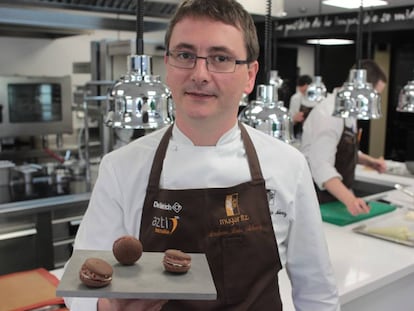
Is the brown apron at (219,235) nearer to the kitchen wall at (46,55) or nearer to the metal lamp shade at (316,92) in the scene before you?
the metal lamp shade at (316,92)

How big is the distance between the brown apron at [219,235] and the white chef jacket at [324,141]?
1.63 meters

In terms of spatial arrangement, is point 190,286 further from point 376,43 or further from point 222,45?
point 376,43

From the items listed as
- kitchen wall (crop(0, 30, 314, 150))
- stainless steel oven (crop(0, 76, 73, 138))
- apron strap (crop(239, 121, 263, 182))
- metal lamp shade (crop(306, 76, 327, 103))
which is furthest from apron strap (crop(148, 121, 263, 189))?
kitchen wall (crop(0, 30, 314, 150))

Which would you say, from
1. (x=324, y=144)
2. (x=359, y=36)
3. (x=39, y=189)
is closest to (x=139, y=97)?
(x=359, y=36)

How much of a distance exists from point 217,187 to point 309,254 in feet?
1.05

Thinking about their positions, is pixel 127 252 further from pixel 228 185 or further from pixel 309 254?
pixel 309 254

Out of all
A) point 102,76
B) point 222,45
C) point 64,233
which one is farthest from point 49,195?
point 222,45

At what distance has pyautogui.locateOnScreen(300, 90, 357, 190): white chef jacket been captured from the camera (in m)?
2.86

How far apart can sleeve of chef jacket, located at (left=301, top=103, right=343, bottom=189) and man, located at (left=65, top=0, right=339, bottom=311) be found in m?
1.51

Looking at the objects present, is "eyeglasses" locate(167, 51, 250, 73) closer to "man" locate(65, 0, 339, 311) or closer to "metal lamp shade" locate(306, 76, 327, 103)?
"man" locate(65, 0, 339, 311)

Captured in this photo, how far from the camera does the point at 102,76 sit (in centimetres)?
389

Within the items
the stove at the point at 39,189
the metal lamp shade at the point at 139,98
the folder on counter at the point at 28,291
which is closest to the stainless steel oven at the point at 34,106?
the stove at the point at 39,189

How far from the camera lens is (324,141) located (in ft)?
9.50

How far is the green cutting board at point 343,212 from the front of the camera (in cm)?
266
